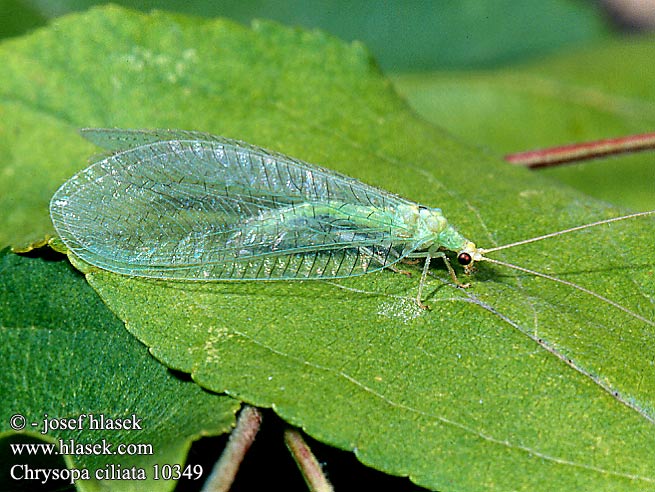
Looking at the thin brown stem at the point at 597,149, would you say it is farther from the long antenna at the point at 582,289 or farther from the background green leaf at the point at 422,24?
the background green leaf at the point at 422,24

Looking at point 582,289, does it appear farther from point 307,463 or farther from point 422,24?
point 422,24

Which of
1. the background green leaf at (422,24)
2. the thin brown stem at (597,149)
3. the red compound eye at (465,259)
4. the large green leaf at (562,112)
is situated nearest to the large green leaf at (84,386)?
the red compound eye at (465,259)

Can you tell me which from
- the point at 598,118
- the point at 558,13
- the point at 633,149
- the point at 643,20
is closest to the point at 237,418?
the point at 633,149

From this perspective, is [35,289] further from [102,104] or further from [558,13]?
[558,13]

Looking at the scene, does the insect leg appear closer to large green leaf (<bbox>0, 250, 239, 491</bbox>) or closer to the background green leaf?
large green leaf (<bbox>0, 250, 239, 491</bbox>)

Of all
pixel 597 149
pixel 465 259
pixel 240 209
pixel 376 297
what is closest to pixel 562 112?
pixel 597 149
